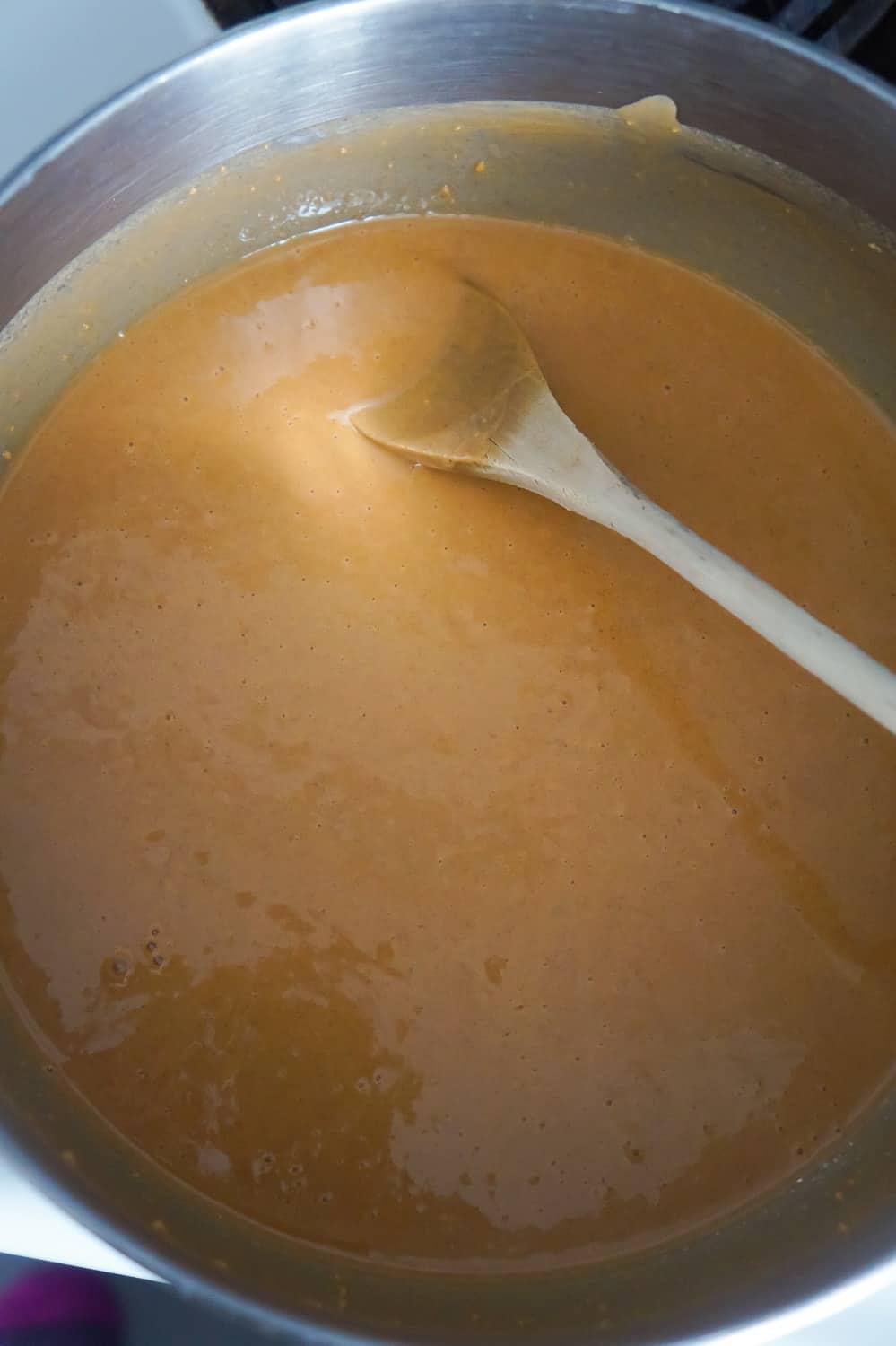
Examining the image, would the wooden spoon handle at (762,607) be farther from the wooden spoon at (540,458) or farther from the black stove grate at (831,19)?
the black stove grate at (831,19)

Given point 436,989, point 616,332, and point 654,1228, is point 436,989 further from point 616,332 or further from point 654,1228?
point 616,332

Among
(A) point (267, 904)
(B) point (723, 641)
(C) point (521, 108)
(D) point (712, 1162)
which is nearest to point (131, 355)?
(C) point (521, 108)

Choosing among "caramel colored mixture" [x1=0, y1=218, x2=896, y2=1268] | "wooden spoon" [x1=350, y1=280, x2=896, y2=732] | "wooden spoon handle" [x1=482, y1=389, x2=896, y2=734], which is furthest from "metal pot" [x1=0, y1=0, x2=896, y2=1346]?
"wooden spoon handle" [x1=482, y1=389, x2=896, y2=734]

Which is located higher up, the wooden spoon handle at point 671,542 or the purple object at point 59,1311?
the wooden spoon handle at point 671,542

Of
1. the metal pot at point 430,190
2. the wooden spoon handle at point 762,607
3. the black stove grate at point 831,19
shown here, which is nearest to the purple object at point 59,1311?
the metal pot at point 430,190

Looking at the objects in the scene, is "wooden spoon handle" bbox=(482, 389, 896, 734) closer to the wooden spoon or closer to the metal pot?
the wooden spoon

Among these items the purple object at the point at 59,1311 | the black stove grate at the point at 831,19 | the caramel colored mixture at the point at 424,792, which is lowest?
the purple object at the point at 59,1311

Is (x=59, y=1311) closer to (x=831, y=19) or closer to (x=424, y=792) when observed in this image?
(x=424, y=792)
